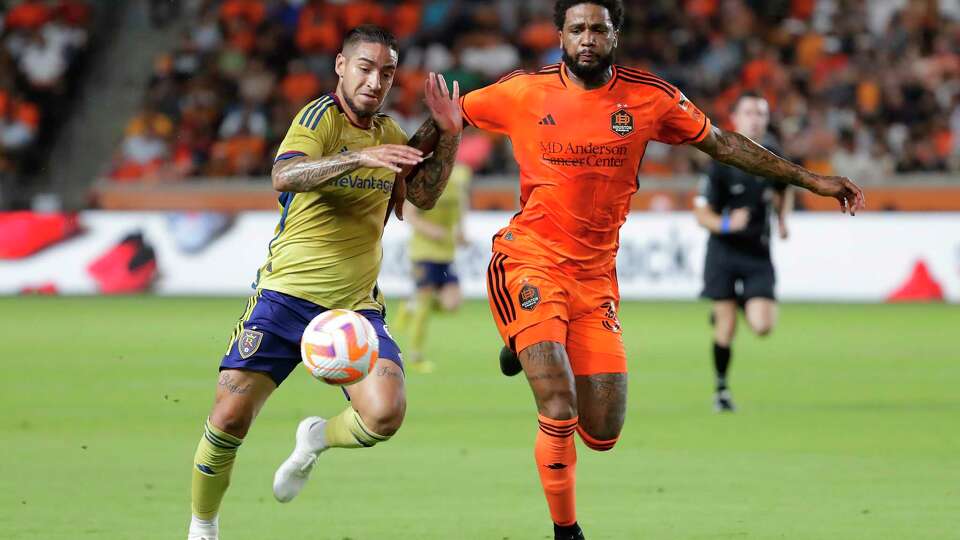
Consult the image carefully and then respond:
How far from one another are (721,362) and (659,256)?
10.5 metres

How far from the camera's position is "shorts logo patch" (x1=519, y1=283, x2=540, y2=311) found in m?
7.11

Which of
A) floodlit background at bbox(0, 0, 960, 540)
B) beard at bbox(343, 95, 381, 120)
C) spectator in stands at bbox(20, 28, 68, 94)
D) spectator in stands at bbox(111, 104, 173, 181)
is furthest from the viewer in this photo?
spectator in stands at bbox(20, 28, 68, 94)

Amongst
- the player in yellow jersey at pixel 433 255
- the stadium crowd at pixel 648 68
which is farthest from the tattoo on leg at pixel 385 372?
the stadium crowd at pixel 648 68

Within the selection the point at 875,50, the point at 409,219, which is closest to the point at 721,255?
the point at 409,219

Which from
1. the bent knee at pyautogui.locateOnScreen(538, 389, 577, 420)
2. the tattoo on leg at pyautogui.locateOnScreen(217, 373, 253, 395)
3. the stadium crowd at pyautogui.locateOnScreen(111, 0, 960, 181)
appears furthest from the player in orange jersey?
the stadium crowd at pyautogui.locateOnScreen(111, 0, 960, 181)

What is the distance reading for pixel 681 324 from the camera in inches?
770

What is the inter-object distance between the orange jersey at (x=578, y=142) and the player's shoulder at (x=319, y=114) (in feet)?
2.35

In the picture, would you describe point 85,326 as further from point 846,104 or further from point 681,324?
point 846,104

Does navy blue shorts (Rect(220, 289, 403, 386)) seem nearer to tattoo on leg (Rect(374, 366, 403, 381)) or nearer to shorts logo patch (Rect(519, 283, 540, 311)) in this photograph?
tattoo on leg (Rect(374, 366, 403, 381))

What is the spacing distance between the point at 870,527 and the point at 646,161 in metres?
17.7

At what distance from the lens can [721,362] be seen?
11.9 meters

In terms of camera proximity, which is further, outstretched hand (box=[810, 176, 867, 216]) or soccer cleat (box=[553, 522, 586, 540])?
outstretched hand (box=[810, 176, 867, 216])

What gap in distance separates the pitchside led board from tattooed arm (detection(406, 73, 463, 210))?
14.5 meters

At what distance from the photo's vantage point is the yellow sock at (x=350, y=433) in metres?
6.96
